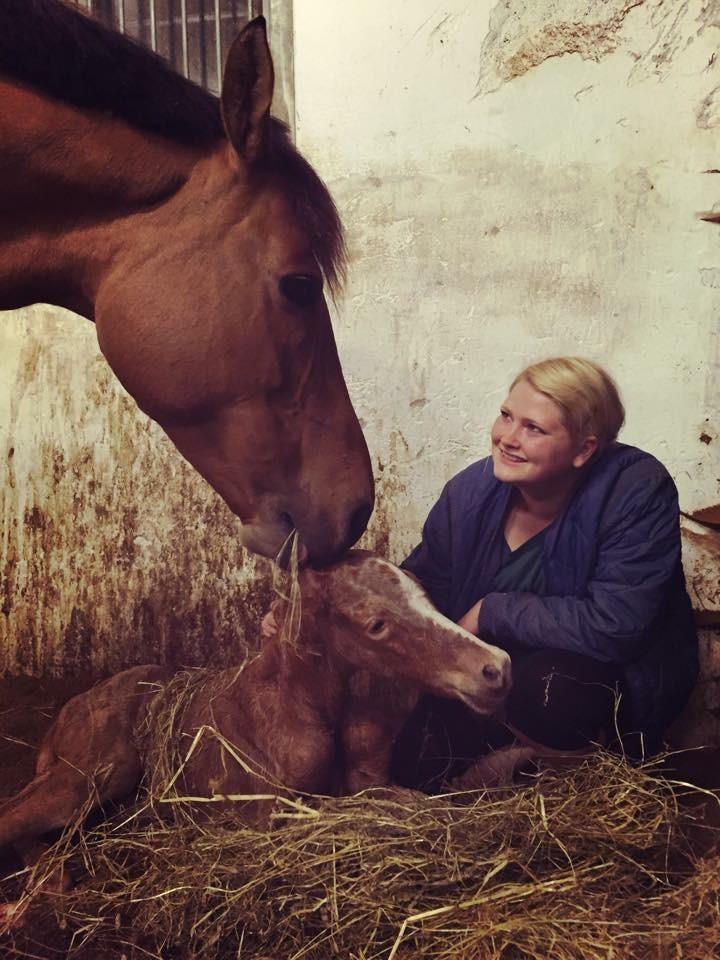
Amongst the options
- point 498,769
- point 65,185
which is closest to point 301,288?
point 65,185

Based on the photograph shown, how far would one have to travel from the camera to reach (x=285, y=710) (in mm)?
2285

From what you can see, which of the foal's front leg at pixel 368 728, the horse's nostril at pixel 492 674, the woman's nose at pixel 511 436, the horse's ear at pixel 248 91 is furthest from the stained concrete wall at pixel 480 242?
the horse's ear at pixel 248 91

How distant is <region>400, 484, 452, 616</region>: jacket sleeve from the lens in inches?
97.2

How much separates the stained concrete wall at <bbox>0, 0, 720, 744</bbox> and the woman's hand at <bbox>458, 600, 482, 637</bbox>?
0.37 metres

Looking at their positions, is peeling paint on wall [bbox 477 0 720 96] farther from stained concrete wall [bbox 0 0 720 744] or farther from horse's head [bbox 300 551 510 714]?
horse's head [bbox 300 551 510 714]

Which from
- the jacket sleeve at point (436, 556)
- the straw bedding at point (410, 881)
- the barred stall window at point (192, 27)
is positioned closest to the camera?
the straw bedding at point (410, 881)

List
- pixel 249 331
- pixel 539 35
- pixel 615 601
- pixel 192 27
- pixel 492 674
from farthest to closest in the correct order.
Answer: pixel 192 27, pixel 539 35, pixel 615 601, pixel 492 674, pixel 249 331

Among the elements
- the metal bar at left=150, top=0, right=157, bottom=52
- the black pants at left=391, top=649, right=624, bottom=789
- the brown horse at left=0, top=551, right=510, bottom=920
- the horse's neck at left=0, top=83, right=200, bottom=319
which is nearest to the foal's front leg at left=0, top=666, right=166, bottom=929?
the brown horse at left=0, top=551, right=510, bottom=920

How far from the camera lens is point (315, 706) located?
2.26m

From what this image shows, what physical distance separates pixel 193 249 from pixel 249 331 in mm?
216

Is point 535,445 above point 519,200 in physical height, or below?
below

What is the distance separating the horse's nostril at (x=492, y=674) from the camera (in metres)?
2.07

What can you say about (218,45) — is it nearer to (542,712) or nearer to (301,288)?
(301,288)

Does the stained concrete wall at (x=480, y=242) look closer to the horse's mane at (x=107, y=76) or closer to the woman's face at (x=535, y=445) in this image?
the woman's face at (x=535, y=445)
